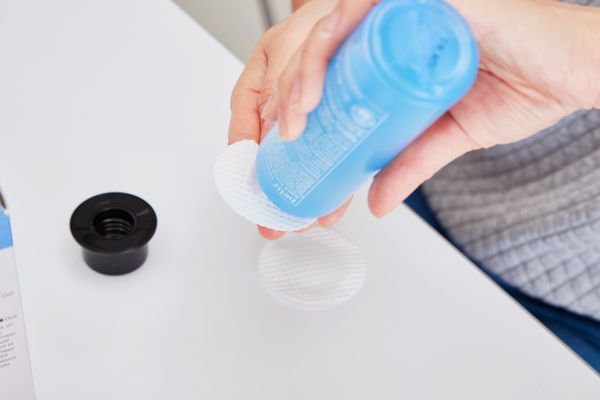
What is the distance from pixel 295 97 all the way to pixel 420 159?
182 millimetres

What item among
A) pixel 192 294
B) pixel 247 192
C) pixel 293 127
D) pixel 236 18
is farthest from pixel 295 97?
pixel 236 18

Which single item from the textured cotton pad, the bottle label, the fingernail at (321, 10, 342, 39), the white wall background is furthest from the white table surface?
the white wall background

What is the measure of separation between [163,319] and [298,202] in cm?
16

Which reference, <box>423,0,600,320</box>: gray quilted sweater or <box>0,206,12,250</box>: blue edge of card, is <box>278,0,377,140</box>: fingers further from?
<box>423,0,600,320</box>: gray quilted sweater

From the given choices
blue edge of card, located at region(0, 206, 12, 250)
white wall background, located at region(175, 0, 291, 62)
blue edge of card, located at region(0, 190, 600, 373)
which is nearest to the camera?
blue edge of card, located at region(0, 206, 12, 250)

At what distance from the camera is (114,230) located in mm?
537

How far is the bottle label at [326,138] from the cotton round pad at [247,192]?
1.3 inches

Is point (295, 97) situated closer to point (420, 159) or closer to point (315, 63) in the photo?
point (315, 63)

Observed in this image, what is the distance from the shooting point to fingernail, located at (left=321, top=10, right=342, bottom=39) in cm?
38

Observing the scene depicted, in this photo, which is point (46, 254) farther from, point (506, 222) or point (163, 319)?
point (506, 222)

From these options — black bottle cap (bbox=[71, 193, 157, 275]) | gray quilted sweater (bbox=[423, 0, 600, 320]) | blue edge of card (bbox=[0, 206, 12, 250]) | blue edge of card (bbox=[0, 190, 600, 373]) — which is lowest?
blue edge of card (bbox=[0, 190, 600, 373])

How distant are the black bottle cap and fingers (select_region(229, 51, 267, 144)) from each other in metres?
0.10

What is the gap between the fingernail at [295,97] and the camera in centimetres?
37

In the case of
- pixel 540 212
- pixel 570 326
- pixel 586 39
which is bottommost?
pixel 570 326
